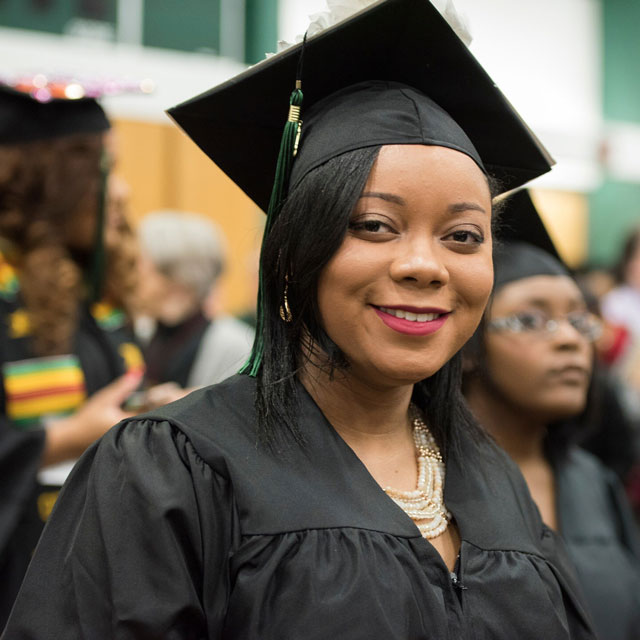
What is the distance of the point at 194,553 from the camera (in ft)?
4.23

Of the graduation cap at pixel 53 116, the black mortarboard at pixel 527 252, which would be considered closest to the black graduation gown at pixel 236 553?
the black mortarboard at pixel 527 252

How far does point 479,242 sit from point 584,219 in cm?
645

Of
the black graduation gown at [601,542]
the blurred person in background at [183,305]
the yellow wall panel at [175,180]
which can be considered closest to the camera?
the black graduation gown at [601,542]

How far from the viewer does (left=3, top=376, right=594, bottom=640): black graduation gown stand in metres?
1.25

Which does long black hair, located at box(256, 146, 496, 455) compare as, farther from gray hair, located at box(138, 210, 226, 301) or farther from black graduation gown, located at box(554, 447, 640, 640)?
gray hair, located at box(138, 210, 226, 301)

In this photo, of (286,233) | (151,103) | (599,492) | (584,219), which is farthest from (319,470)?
(584,219)

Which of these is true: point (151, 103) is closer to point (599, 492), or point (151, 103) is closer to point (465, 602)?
point (599, 492)

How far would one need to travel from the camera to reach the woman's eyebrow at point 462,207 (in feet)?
4.54

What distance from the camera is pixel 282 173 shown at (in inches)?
57.6

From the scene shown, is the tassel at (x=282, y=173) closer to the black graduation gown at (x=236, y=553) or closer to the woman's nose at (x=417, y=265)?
the black graduation gown at (x=236, y=553)

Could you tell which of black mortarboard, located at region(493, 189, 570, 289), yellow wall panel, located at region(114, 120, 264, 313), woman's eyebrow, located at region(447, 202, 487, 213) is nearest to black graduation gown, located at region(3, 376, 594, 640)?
woman's eyebrow, located at region(447, 202, 487, 213)

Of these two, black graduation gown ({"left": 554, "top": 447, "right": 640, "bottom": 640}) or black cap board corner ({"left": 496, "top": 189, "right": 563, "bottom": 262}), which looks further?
black graduation gown ({"left": 554, "top": 447, "right": 640, "bottom": 640})

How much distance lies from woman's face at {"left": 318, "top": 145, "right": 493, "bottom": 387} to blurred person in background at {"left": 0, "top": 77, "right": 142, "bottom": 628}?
1.23m

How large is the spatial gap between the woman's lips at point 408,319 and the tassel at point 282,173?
22cm
